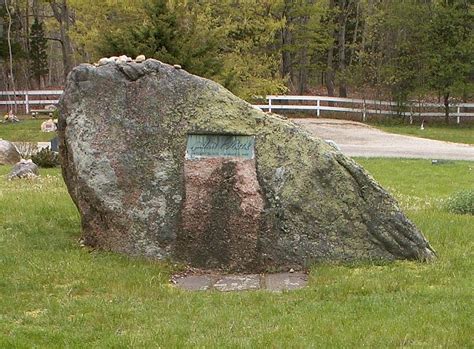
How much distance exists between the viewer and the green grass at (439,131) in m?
29.5

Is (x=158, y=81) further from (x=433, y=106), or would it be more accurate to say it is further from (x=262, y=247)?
(x=433, y=106)

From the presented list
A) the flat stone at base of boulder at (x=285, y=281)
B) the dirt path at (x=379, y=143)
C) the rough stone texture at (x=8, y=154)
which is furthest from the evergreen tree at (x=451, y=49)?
the flat stone at base of boulder at (x=285, y=281)

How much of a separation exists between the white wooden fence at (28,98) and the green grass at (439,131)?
58.8ft

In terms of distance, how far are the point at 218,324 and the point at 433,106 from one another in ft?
114

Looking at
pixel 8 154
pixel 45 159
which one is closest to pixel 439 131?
pixel 45 159

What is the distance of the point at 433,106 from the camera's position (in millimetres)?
37688

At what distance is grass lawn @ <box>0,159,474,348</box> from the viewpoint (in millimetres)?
4977

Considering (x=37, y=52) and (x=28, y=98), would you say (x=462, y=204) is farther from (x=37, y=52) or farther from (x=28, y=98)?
(x=37, y=52)

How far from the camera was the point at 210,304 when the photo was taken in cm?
600

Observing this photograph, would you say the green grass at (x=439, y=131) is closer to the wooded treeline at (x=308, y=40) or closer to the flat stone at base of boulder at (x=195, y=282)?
the wooded treeline at (x=308, y=40)

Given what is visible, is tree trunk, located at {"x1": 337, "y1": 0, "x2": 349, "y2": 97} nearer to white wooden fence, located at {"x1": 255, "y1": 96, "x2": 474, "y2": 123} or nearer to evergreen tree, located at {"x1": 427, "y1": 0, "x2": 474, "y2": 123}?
white wooden fence, located at {"x1": 255, "y1": 96, "x2": 474, "y2": 123}

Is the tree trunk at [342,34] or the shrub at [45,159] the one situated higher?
the tree trunk at [342,34]
